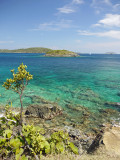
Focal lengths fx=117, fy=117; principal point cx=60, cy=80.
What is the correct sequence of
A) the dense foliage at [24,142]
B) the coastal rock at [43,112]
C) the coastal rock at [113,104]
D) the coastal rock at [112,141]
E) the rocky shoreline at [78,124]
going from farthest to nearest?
the coastal rock at [113,104] → the coastal rock at [43,112] → the rocky shoreline at [78,124] → the coastal rock at [112,141] → the dense foliage at [24,142]

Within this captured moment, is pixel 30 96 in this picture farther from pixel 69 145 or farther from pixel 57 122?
pixel 69 145

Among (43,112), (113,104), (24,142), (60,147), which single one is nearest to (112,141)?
(60,147)

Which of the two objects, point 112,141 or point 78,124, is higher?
point 112,141

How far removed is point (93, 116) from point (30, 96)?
47.1ft

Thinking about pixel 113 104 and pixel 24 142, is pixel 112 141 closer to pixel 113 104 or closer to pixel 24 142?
pixel 24 142

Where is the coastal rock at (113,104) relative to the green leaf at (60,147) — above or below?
below

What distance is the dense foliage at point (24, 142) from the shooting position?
6.57 meters

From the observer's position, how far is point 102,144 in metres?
9.30

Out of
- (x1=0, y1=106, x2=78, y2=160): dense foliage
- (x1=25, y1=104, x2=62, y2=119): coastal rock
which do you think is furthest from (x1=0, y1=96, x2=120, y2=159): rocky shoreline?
(x1=0, y1=106, x2=78, y2=160): dense foliage

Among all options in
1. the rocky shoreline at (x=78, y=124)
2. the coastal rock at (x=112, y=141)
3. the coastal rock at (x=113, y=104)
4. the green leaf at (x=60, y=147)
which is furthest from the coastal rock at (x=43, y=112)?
the green leaf at (x=60, y=147)

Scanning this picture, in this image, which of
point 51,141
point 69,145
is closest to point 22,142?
point 51,141

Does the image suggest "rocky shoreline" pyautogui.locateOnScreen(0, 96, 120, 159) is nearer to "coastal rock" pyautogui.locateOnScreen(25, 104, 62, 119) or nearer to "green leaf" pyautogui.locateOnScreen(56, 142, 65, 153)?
"coastal rock" pyautogui.locateOnScreen(25, 104, 62, 119)

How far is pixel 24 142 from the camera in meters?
7.05

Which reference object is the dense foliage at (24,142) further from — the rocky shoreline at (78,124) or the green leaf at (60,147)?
the rocky shoreline at (78,124)
